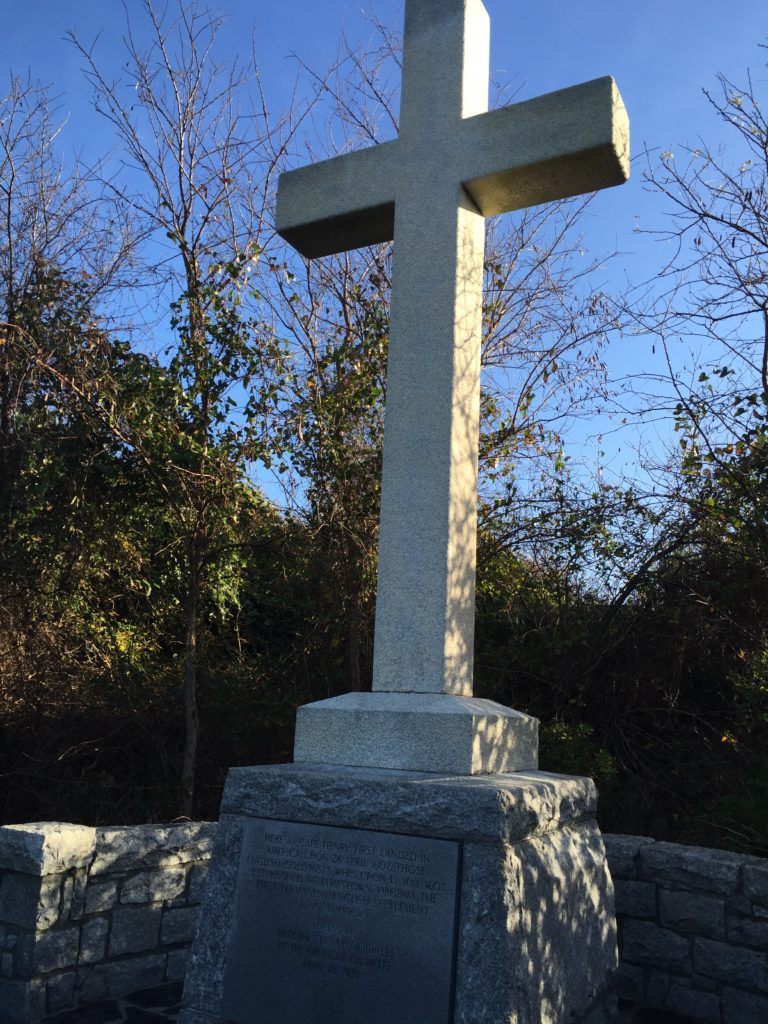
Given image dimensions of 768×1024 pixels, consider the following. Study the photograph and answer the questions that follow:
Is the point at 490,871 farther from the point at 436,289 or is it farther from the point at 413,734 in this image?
the point at 436,289

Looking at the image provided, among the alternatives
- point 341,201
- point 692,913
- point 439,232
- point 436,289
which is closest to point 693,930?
point 692,913

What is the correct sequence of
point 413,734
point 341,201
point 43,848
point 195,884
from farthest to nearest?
point 195,884 < point 341,201 < point 43,848 < point 413,734

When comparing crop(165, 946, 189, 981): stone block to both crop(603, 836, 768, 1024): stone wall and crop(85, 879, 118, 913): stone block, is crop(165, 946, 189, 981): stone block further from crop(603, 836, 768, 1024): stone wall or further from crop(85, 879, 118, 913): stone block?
crop(603, 836, 768, 1024): stone wall

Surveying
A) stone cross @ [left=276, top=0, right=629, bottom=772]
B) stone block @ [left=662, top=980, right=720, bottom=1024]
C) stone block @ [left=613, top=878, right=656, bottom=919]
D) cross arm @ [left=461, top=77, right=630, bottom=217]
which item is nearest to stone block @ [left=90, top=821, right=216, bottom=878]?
stone cross @ [left=276, top=0, right=629, bottom=772]

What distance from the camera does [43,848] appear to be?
3539 millimetres

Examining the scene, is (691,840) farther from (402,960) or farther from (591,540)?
(402,960)

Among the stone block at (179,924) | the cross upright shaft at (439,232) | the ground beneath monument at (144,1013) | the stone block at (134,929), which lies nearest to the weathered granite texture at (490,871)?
the cross upright shaft at (439,232)

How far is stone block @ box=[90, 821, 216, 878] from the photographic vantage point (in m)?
3.83

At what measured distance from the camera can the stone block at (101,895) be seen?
3730 millimetres

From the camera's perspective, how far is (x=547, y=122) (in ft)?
11.2

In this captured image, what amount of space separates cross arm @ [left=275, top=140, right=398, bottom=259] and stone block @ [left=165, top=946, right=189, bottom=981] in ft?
11.0

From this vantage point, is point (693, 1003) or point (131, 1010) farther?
point (693, 1003)

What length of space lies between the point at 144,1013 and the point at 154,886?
557mm

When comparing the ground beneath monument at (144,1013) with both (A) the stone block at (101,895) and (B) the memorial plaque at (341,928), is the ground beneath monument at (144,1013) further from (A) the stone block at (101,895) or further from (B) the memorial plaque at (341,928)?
(B) the memorial plaque at (341,928)
